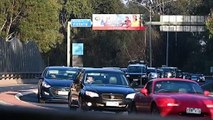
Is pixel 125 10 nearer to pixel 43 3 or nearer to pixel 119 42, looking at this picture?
pixel 119 42

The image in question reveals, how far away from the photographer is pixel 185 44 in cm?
9994

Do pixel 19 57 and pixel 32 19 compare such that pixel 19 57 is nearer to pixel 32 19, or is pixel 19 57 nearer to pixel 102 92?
pixel 32 19

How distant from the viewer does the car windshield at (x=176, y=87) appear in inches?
625

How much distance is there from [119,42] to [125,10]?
27.3 ft

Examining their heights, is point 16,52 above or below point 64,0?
below

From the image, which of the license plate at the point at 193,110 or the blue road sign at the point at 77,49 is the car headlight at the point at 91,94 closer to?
the license plate at the point at 193,110

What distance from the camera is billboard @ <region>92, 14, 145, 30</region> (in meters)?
71.8

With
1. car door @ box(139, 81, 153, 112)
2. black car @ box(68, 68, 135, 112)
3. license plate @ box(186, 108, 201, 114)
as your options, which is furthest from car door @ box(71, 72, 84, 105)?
license plate @ box(186, 108, 201, 114)

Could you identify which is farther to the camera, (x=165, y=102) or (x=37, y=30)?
(x=37, y=30)

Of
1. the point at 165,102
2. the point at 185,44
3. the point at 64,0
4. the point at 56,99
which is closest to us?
the point at 165,102

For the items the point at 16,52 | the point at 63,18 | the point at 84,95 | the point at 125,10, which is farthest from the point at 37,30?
the point at 84,95

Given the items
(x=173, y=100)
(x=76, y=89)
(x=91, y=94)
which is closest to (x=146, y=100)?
(x=173, y=100)

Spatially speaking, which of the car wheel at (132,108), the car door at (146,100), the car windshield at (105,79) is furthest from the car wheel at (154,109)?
the car windshield at (105,79)

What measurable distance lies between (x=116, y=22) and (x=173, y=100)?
5799cm
